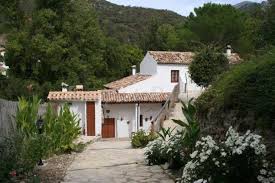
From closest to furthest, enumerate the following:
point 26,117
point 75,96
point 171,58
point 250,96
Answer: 1. point 250,96
2. point 26,117
3. point 75,96
4. point 171,58

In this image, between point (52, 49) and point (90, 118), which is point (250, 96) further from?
point (52, 49)

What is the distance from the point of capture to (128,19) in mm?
82812

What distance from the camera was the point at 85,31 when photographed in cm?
3972

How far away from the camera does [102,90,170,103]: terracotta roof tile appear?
35906mm

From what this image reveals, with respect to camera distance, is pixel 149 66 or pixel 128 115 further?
pixel 149 66

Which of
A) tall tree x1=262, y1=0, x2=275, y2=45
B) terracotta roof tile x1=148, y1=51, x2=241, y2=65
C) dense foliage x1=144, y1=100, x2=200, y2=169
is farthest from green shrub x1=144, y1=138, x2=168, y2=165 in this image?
terracotta roof tile x1=148, y1=51, x2=241, y2=65

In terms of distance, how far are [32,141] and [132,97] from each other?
24947 mm

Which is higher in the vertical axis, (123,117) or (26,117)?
(26,117)

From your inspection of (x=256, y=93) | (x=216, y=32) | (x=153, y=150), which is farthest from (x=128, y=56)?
(x=256, y=93)

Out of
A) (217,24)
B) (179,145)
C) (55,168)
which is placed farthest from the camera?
(217,24)

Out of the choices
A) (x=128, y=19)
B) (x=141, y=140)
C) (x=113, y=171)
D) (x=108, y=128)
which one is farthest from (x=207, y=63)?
(x=128, y=19)

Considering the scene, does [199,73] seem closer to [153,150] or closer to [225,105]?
[153,150]

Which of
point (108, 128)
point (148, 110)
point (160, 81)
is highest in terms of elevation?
point (160, 81)

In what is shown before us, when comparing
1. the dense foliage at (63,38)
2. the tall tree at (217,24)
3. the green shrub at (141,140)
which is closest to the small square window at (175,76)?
the dense foliage at (63,38)
